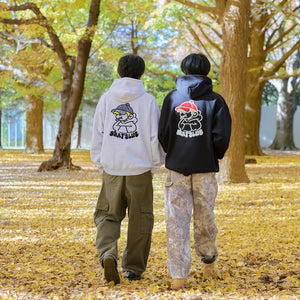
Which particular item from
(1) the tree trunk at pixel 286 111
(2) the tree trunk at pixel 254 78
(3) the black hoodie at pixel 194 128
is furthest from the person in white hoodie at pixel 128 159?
(1) the tree trunk at pixel 286 111

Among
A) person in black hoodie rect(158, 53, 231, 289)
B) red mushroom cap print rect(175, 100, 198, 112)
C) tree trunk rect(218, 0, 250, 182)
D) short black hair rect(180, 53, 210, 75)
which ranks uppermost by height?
tree trunk rect(218, 0, 250, 182)

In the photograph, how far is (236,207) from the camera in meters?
6.85

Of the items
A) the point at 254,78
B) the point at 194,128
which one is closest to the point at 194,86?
the point at 194,128

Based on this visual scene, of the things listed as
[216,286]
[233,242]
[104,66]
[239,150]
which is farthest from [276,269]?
[104,66]

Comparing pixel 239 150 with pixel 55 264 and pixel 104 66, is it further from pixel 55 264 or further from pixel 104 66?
pixel 104 66

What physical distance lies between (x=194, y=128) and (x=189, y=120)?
6 centimetres

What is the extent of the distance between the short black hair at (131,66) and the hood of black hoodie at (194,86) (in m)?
0.36

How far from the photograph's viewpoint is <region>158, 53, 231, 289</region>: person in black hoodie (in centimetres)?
294

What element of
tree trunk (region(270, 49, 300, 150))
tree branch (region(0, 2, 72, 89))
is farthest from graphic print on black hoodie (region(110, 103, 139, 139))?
tree trunk (region(270, 49, 300, 150))

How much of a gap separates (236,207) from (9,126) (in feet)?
90.3

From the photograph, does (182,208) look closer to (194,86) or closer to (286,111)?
(194,86)

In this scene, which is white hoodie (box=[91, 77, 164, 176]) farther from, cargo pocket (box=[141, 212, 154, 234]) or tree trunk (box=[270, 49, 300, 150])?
tree trunk (box=[270, 49, 300, 150])

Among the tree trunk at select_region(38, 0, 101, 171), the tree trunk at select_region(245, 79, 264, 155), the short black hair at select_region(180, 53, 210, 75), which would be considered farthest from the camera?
the tree trunk at select_region(245, 79, 264, 155)

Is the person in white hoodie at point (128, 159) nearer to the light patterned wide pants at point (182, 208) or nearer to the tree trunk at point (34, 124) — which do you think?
the light patterned wide pants at point (182, 208)
